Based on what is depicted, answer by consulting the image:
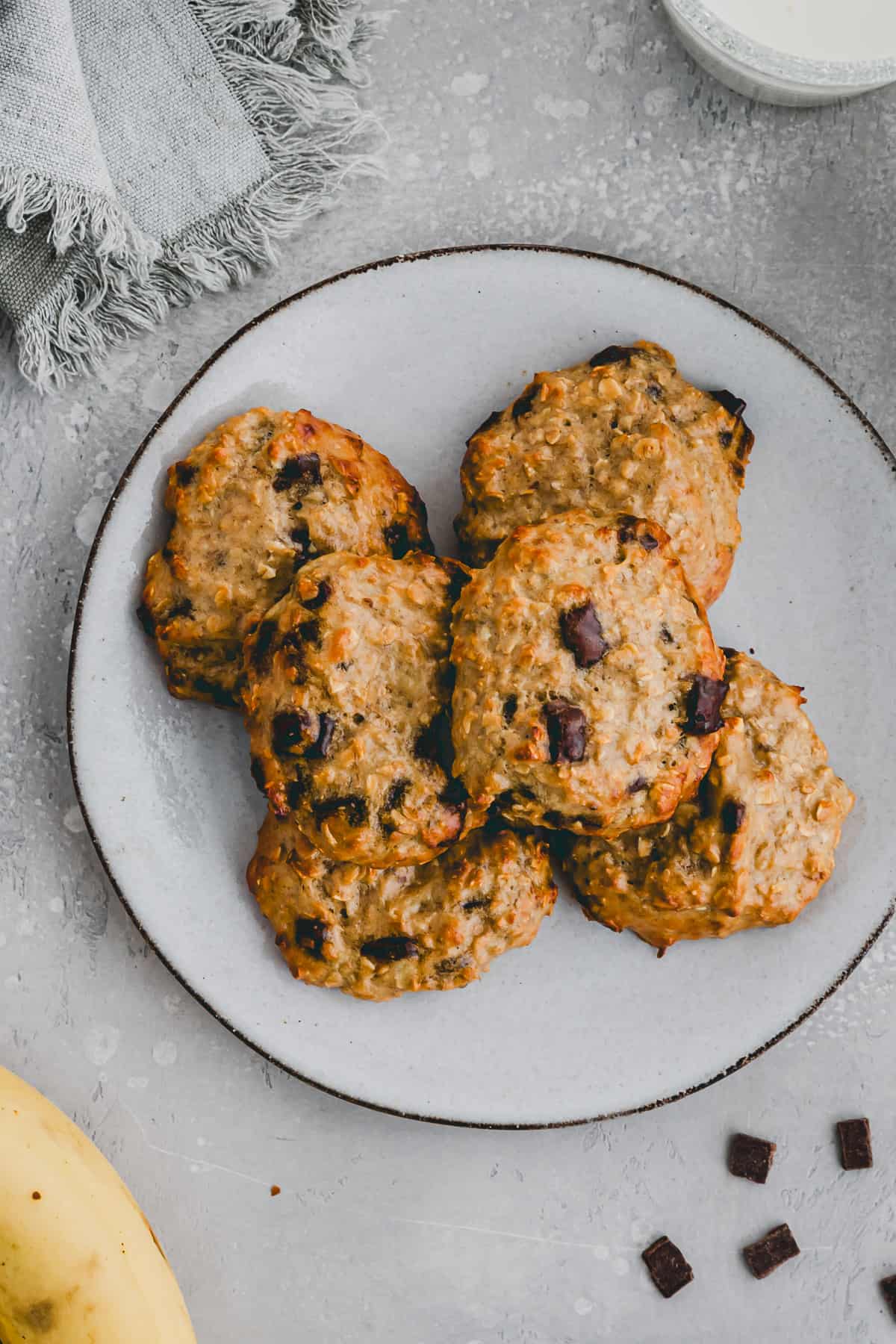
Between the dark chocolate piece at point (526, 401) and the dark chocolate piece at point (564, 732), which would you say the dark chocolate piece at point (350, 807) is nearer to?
the dark chocolate piece at point (564, 732)

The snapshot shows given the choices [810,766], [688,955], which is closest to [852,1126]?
[688,955]

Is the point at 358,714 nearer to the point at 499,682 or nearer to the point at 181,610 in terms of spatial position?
the point at 499,682

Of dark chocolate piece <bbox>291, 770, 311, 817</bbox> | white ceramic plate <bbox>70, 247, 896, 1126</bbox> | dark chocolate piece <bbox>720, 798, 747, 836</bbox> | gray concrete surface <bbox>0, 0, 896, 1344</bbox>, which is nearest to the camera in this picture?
dark chocolate piece <bbox>291, 770, 311, 817</bbox>

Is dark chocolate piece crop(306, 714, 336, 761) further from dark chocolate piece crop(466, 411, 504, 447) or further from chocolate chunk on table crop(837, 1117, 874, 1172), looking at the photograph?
chocolate chunk on table crop(837, 1117, 874, 1172)

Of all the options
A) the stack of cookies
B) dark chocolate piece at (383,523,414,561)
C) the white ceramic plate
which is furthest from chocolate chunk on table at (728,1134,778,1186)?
dark chocolate piece at (383,523,414,561)

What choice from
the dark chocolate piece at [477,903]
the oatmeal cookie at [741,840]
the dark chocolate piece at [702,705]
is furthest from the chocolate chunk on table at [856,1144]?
the dark chocolate piece at [702,705]

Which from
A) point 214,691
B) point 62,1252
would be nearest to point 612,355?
point 214,691

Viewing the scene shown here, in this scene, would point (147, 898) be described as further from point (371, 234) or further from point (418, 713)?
point (371, 234)
